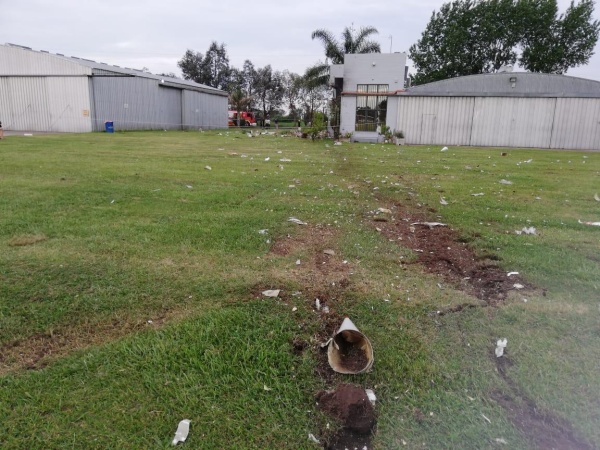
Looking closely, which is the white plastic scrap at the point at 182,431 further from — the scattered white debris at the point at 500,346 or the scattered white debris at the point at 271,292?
the scattered white debris at the point at 500,346

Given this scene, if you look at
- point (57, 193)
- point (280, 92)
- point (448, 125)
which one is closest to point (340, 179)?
point (57, 193)

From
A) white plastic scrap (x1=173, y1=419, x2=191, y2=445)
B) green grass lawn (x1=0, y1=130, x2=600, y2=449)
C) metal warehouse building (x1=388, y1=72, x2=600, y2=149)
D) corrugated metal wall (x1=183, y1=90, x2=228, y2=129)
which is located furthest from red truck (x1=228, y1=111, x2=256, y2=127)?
white plastic scrap (x1=173, y1=419, x2=191, y2=445)

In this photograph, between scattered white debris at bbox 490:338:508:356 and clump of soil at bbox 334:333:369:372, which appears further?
scattered white debris at bbox 490:338:508:356

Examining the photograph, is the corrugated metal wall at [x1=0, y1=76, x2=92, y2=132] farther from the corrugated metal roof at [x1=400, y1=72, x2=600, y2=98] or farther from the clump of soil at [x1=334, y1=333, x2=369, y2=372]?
the clump of soil at [x1=334, y1=333, x2=369, y2=372]

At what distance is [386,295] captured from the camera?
3.23 metres

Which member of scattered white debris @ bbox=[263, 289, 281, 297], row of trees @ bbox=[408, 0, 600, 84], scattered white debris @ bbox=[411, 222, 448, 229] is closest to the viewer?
scattered white debris @ bbox=[263, 289, 281, 297]

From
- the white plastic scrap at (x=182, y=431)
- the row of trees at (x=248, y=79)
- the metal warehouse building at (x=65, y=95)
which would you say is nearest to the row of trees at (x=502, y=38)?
the row of trees at (x=248, y=79)

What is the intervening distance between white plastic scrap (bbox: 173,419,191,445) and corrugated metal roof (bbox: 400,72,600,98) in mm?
24261

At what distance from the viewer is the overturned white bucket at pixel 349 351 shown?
240cm

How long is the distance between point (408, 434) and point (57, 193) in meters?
6.05

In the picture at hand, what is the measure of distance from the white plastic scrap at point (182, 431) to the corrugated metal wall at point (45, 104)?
27.2 metres

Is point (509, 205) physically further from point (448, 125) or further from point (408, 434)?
point (448, 125)

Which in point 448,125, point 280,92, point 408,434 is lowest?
point 408,434

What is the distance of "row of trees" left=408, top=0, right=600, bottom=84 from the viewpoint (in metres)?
43.5
